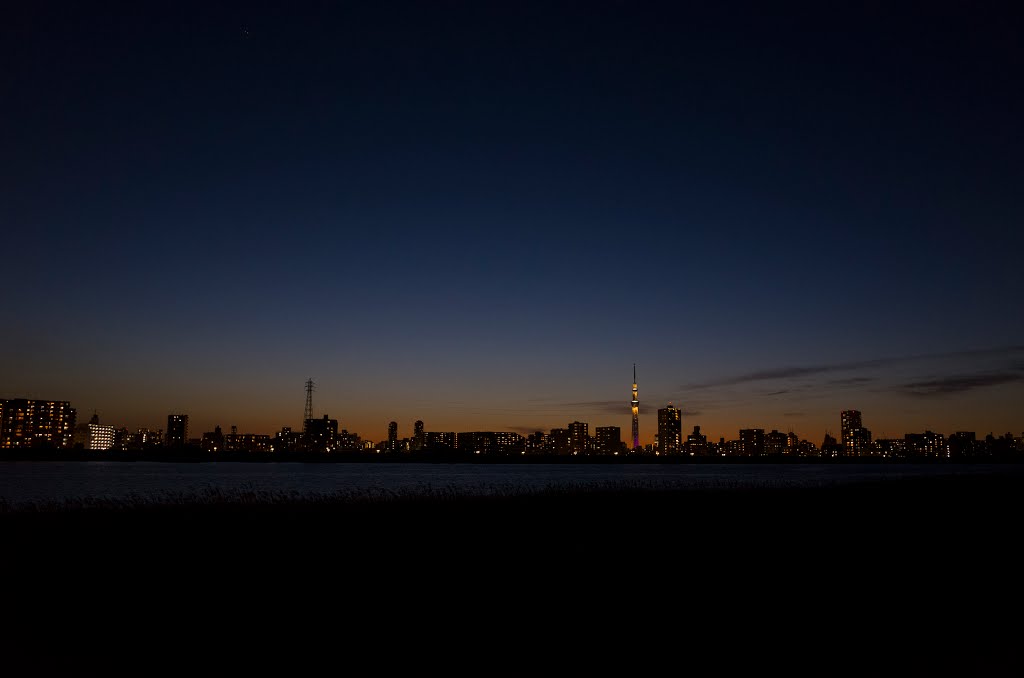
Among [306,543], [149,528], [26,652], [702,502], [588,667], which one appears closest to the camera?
[588,667]

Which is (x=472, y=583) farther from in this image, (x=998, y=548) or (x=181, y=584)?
(x=998, y=548)

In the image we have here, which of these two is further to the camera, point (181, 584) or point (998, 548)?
point (998, 548)

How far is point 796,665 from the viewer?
39.2 ft

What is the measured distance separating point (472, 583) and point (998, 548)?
18.2 meters

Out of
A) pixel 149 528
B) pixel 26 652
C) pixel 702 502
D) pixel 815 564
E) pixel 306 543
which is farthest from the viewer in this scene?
pixel 702 502

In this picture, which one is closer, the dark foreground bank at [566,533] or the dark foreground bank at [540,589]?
the dark foreground bank at [540,589]

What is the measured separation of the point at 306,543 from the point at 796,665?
16.1 metres

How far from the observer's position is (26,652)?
12.6 meters

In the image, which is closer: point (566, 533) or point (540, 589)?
point (540, 589)

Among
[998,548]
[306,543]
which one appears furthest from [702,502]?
[306,543]

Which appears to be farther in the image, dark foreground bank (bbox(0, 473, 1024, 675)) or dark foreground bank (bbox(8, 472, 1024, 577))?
dark foreground bank (bbox(8, 472, 1024, 577))

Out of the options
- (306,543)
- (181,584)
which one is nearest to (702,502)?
(306,543)

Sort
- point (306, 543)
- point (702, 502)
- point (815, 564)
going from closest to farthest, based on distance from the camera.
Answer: point (815, 564) < point (306, 543) < point (702, 502)

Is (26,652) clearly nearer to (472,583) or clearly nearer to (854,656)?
(472,583)
